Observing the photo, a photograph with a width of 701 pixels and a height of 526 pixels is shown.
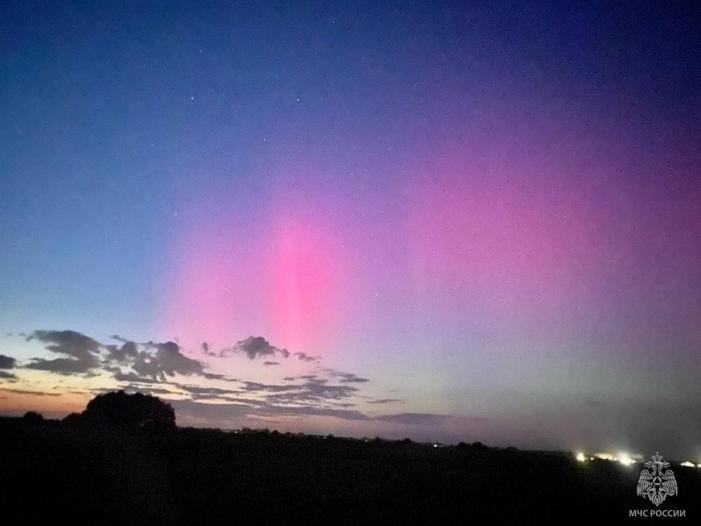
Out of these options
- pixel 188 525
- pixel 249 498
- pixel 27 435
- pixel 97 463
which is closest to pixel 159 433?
pixel 27 435

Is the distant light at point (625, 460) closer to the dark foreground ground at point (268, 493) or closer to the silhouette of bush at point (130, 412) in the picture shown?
the dark foreground ground at point (268, 493)

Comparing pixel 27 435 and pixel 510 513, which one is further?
pixel 27 435

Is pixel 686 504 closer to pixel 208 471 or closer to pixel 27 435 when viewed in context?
pixel 208 471

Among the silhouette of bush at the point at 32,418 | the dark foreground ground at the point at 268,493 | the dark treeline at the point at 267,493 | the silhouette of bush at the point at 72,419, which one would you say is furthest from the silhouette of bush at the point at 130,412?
the dark foreground ground at the point at 268,493

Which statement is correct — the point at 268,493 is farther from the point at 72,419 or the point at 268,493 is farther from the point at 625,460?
the point at 625,460

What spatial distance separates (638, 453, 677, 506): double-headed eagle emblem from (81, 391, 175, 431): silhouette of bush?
75016 mm

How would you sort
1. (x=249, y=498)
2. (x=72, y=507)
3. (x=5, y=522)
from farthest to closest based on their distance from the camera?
(x=249, y=498) < (x=72, y=507) < (x=5, y=522)

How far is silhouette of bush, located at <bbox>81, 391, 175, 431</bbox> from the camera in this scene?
300 feet

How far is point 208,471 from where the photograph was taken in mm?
36906

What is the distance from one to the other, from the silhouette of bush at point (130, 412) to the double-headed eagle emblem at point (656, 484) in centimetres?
7502

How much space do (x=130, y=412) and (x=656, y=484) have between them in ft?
272

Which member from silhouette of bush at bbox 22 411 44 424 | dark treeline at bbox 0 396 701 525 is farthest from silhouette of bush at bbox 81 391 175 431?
dark treeline at bbox 0 396 701 525

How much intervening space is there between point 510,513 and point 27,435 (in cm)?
5119

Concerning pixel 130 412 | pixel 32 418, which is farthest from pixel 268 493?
pixel 32 418
